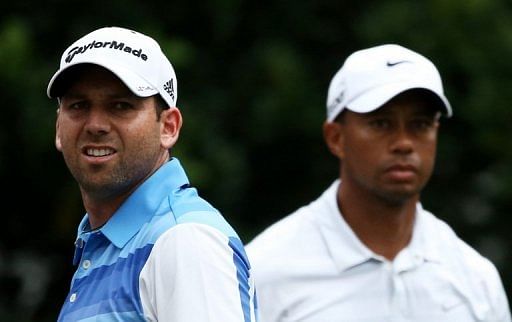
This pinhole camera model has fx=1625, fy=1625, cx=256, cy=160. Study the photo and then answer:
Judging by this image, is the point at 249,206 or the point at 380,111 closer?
the point at 380,111

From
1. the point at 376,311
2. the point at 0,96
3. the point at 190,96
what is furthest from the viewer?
the point at 190,96

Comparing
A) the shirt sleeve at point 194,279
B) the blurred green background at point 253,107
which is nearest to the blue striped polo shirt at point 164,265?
the shirt sleeve at point 194,279

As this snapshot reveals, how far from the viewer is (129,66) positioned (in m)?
3.30

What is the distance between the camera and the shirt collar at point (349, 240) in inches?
186

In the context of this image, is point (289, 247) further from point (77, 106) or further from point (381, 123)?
point (77, 106)

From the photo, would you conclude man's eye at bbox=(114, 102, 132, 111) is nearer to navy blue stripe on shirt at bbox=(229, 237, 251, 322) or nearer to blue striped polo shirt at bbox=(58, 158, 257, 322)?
blue striped polo shirt at bbox=(58, 158, 257, 322)

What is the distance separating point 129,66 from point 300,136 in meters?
3.10

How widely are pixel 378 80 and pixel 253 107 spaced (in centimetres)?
152

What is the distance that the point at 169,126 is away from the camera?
135 inches

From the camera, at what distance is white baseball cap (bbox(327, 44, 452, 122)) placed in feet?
15.8

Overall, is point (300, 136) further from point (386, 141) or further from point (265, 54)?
point (386, 141)

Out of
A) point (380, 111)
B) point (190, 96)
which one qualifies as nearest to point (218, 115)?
point (190, 96)

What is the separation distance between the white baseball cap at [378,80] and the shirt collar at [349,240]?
29 cm

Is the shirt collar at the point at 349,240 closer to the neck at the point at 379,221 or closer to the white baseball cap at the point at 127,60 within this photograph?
the neck at the point at 379,221
